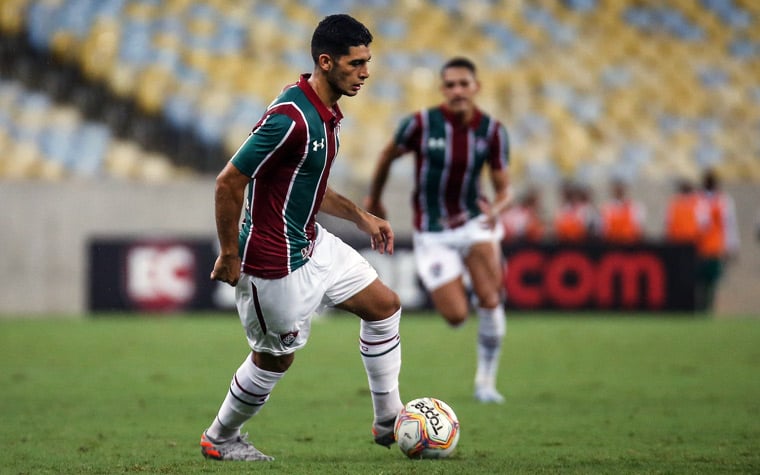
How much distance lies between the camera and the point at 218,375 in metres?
9.23

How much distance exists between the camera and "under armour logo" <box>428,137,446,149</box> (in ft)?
27.3

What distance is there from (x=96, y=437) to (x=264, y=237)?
1594 mm

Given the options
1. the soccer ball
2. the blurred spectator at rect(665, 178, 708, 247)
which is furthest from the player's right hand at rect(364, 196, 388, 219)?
the blurred spectator at rect(665, 178, 708, 247)

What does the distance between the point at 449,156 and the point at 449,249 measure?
63 centimetres

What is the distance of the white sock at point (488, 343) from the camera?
784 centimetres

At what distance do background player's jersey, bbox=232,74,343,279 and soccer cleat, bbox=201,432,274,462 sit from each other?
2.56 ft

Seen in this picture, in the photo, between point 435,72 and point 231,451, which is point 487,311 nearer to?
point 231,451

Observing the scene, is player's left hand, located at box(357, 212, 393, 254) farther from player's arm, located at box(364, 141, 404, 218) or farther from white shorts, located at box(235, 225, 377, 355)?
player's arm, located at box(364, 141, 404, 218)

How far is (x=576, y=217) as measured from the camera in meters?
17.7

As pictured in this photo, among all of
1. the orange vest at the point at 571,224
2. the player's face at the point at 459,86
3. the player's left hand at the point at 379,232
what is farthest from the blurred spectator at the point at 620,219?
the player's left hand at the point at 379,232

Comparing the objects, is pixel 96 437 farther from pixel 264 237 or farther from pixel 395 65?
pixel 395 65

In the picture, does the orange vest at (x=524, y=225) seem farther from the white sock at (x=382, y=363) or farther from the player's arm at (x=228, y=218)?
the player's arm at (x=228, y=218)

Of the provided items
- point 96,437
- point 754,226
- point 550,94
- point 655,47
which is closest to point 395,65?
point 550,94

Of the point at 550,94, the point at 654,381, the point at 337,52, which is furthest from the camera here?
the point at 550,94
